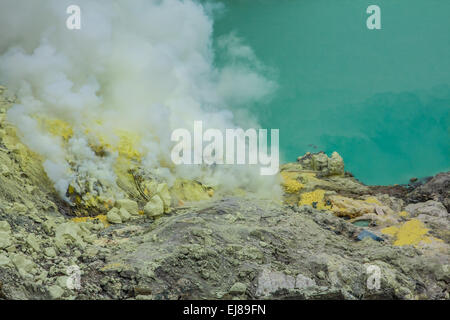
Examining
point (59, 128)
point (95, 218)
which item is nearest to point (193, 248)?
point (95, 218)

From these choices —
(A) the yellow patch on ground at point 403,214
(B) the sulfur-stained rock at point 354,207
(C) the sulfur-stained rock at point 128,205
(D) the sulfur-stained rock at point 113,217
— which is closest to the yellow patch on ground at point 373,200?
(B) the sulfur-stained rock at point 354,207

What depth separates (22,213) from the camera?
20.2 ft

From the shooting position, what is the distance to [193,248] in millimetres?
5301

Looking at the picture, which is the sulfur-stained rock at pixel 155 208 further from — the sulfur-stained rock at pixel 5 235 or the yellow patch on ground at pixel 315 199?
the yellow patch on ground at pixel 315 199

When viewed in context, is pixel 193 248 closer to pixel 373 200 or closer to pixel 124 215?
pixel 124 215

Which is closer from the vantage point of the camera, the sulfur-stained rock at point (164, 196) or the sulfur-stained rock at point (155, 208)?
the sulfur-stained rock at point (155, 208)

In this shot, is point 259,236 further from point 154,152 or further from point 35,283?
point 154,152

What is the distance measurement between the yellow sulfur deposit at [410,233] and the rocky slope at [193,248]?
2 cm

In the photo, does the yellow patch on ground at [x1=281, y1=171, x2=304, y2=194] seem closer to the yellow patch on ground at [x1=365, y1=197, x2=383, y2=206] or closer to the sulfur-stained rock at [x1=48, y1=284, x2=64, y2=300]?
the yellow patch on ground at [x1=365, y1=197, x2=383, y2=206]

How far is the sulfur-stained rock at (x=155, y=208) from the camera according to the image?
26.5 ft

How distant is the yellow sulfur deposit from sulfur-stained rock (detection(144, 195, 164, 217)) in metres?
5.18

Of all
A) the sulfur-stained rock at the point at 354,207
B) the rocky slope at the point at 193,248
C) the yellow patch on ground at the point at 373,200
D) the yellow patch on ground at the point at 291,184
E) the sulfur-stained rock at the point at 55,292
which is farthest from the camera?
the yellow patch on ground at the point at 291,184

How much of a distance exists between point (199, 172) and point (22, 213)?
5.91 meters
